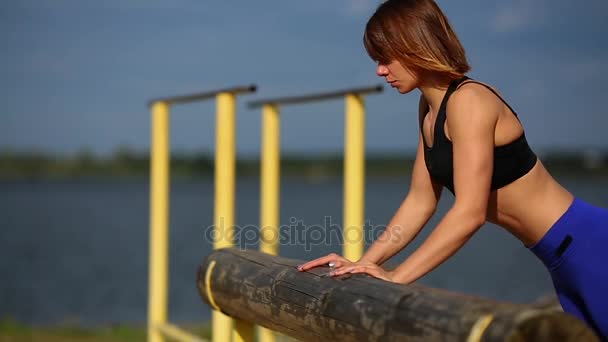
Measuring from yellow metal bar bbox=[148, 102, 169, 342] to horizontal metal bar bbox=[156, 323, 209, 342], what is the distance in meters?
0.08

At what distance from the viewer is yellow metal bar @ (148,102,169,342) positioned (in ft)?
15.2

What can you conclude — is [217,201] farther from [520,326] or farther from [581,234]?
[520,326]

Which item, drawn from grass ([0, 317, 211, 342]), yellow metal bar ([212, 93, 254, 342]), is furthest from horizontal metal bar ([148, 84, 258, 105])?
grass ([0, 317, 211, 342])

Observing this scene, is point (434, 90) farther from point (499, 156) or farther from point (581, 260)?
point (581, 260)

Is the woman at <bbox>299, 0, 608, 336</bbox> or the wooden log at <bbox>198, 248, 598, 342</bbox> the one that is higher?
the woman at <bbox>299, 0, 608, 336</bbox>

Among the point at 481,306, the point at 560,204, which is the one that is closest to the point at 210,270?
the point at 560,204

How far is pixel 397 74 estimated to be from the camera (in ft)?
7.04

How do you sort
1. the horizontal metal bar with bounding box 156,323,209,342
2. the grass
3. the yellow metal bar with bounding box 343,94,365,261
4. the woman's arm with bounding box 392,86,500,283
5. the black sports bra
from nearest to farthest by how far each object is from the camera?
the woman's arm with bounding box 392,86,500,283
the black sports bra
the yellow metal bar with bounding box 343,94,365,261
the horizontal metal bar with bounding box 156,323,209,342
the grass

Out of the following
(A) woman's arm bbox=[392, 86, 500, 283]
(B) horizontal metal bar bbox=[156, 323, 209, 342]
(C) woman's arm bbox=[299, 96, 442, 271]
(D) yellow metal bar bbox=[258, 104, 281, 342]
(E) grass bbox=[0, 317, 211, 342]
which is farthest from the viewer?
(E) grass bbox=[0, 317, 211, 342]

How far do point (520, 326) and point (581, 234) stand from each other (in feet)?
2.22

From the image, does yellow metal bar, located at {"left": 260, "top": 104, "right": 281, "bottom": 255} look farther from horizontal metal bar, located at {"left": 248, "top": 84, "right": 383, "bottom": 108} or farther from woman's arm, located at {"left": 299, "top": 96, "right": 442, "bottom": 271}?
woman's arm, located at {"left": 299, "top": 96, "right": 442, "bottom": 271}

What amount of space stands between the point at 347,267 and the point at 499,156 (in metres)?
0.45

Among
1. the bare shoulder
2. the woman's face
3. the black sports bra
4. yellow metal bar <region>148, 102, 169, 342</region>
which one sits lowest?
yellow metal bar <region>148, 102, 169, 342</region>

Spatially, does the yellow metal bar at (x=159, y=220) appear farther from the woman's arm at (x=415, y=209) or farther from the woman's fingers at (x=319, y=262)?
the woman's fingers at (x=319, y=262)
